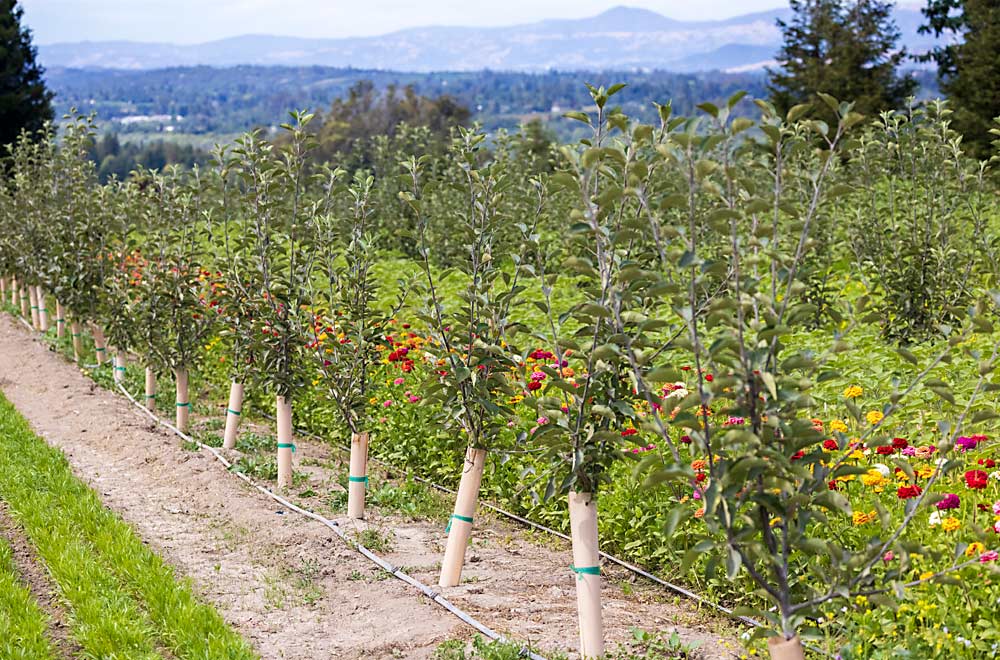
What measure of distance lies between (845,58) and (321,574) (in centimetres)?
2459

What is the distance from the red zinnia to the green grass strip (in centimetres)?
371

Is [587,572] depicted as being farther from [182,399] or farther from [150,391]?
[150,391]

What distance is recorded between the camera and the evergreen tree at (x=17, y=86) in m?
32.0

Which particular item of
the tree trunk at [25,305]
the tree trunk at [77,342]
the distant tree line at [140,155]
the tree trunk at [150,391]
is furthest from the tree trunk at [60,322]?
the distant tree line at [140,155]

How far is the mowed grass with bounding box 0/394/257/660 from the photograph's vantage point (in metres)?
4.13

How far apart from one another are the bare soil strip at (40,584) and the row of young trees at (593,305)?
→ 1.63m

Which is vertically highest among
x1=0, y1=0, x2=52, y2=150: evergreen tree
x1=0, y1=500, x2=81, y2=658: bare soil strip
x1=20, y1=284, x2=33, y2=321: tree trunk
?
x1=0, y1=0, x2=52, y2=150: evergreen tree

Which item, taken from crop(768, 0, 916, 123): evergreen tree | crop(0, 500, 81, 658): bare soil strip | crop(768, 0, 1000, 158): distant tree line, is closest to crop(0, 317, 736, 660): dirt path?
crop(0, 500, 81, 658): bare soil strip

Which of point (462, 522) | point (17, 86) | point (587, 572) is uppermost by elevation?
point (17, 86)

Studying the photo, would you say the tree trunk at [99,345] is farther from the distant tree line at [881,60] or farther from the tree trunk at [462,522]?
the distant tree line at [881,60]

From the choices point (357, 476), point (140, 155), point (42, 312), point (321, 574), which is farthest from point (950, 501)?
point (140, 155)

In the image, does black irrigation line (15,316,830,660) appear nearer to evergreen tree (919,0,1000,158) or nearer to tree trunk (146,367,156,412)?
tree trunk (146,367,156,412)

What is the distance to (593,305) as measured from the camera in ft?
10.6

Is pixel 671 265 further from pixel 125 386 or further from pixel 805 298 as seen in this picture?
pixel 125 386
